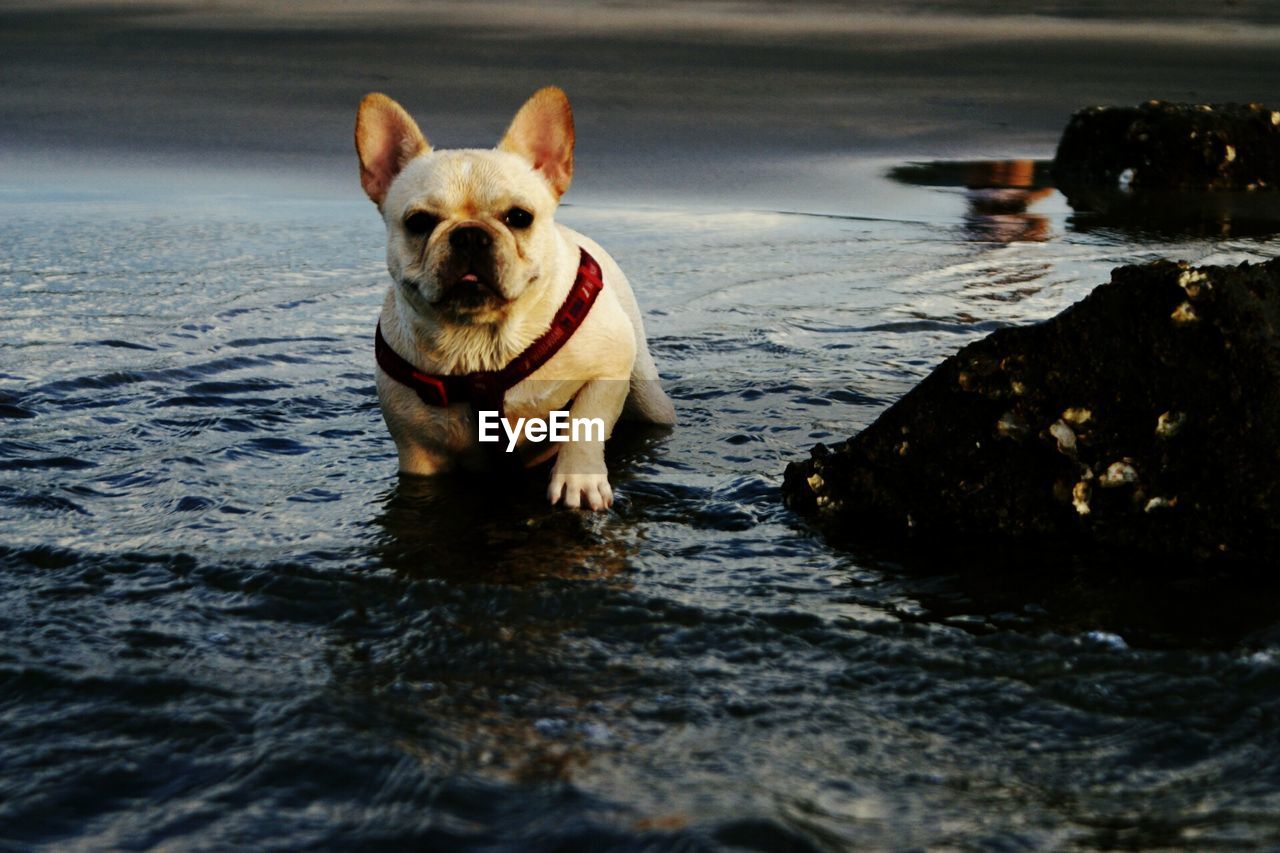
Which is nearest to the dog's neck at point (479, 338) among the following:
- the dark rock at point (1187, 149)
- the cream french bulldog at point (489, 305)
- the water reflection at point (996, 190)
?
the cream french bulldog at point (489, 305)

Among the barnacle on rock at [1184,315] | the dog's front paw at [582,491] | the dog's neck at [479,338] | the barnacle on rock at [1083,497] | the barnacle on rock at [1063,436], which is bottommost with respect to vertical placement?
the dog's front paw at [582,491]

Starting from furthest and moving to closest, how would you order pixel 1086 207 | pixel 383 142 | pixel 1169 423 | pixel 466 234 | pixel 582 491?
1. pixel 1086 207
2. pixel 383 142
3. pixel 582 491
4. pixel 466 234
5. pixel 1169 423

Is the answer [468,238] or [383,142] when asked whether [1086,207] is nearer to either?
[383,142]

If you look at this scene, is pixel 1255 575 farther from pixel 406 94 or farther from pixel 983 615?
pixel 406 94

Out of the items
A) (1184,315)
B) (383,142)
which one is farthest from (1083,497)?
(383,142)

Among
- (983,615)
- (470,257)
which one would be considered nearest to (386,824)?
(983,615)

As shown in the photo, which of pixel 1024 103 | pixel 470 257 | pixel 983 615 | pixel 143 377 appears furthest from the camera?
pixel 1024 103

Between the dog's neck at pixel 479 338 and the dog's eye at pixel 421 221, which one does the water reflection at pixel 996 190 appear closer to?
the dog's neck at pixel 479 338
